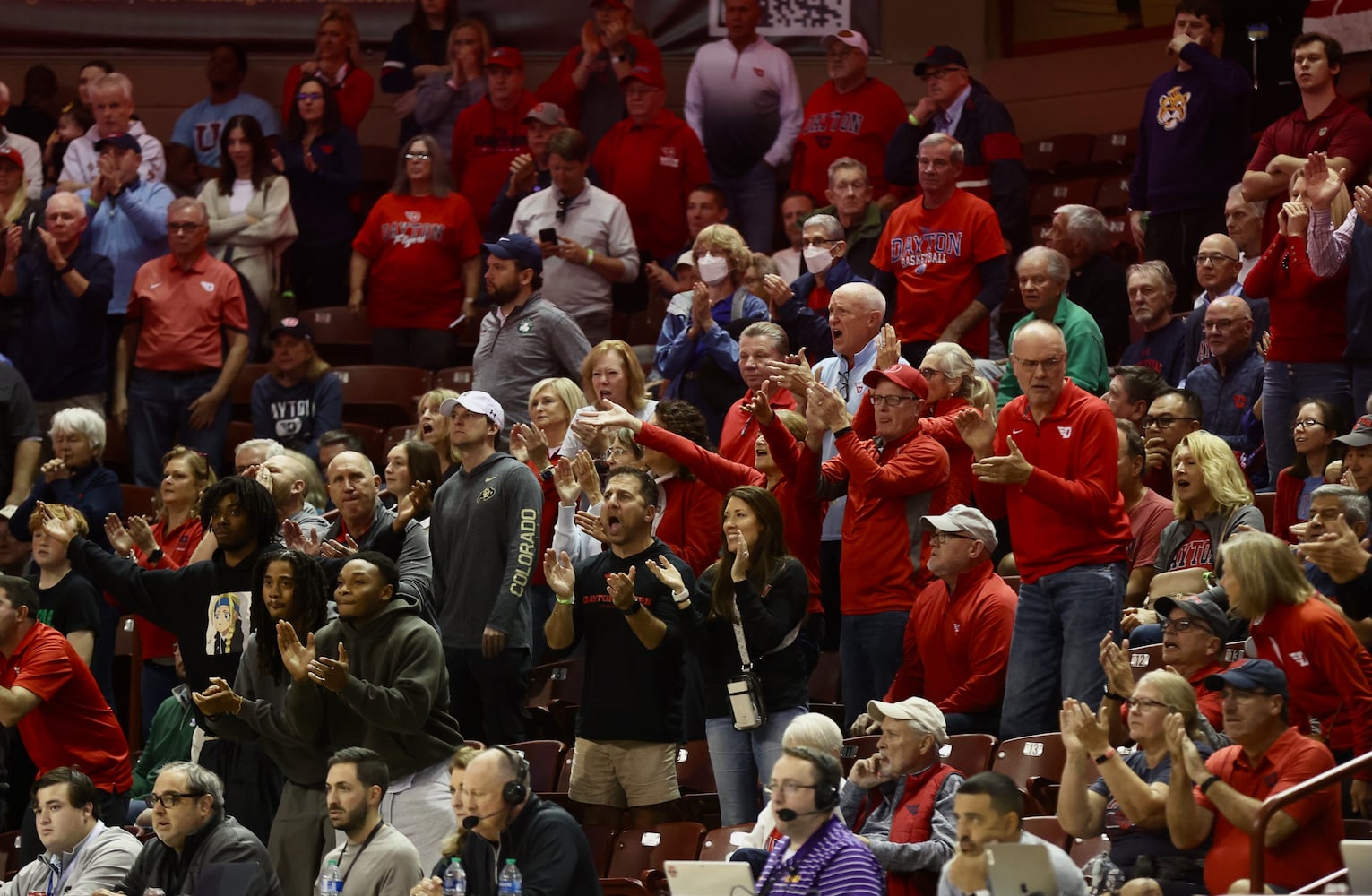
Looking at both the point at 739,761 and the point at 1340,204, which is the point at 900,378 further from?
the point at 1340,204

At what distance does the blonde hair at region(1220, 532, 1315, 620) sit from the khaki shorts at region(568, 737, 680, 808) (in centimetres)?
202

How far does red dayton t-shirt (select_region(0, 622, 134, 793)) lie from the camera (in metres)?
7.49

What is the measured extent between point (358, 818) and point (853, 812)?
60.7 inches

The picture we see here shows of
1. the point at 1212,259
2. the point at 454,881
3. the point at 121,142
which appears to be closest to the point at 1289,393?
the point at 1212,259

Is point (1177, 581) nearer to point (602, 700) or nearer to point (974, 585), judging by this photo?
point (974, 585)

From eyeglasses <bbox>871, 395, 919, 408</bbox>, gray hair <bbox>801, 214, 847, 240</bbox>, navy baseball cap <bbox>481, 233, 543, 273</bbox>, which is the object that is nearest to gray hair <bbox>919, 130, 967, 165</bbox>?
gray hair <bbox>801, 214, 847, 240</bbox>

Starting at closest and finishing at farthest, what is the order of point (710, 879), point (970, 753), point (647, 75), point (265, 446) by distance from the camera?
point (710, 879)
point (970, 753)
point (265, 446)
point (647, 75)

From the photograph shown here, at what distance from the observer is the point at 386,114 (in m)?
13.8

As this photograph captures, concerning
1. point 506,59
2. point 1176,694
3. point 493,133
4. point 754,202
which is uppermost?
point 506,59

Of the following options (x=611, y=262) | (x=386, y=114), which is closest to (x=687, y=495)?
(x=611, y=262)

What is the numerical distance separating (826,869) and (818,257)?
432cm

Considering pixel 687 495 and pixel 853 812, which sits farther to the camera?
pixel 687 495

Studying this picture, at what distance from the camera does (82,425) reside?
930 cm

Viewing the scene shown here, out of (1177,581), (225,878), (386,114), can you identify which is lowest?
(225,878)
